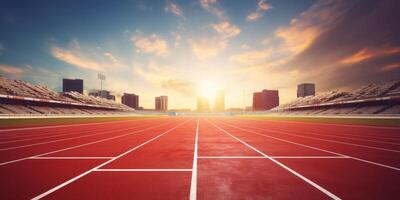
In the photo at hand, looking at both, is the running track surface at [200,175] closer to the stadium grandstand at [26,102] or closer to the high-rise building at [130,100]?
the stadium grandstand at [26,102]

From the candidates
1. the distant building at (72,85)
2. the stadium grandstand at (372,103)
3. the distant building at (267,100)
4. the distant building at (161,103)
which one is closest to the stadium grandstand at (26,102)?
the stadium grandstand at (372,103)

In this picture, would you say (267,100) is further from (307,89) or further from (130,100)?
(130,100)

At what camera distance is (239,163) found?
17.4 ft

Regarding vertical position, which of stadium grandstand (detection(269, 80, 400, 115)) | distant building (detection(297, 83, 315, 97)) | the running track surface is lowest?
the running track surface

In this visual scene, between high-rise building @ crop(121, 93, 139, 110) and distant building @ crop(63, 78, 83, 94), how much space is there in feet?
135

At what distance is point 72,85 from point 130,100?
47452 mm

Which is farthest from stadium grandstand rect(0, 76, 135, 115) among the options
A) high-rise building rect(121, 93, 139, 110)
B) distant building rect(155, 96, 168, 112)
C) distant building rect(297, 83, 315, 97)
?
distant building rect(297, 83, 315, 97)

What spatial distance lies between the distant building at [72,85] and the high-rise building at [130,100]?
4108 cm

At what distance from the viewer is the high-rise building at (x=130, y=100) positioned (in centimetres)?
14943

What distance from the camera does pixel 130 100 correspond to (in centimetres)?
15138

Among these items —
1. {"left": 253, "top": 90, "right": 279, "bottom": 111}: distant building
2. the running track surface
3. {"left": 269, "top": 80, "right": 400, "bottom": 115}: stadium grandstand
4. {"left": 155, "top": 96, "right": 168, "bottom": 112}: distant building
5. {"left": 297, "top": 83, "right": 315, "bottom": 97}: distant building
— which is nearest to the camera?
the running track surface

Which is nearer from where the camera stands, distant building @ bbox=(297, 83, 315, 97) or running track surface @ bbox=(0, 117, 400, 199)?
running track surface @ bbox=(0, 117, 400, 199)

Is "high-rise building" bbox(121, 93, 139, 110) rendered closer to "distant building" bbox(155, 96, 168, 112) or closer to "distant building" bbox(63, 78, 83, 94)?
"distant building" bbox(155, 96, 168, 112)

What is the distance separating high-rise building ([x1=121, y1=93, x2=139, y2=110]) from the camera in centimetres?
14943
